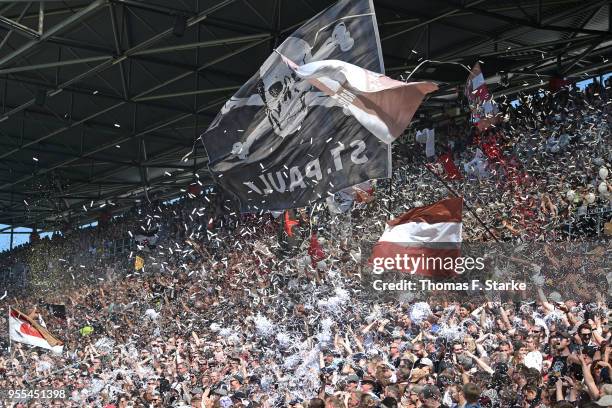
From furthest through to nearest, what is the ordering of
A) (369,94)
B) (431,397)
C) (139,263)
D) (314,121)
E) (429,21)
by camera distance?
1. (139,263)
2. (429,21)
3. (431,397)
4. (314,121)
5. (369,94)

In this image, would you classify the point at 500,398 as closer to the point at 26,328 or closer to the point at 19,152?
the point at 26,328

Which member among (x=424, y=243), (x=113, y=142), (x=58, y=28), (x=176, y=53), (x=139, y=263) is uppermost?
(x=176, y=53)

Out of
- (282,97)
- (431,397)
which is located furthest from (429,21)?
(282,97)

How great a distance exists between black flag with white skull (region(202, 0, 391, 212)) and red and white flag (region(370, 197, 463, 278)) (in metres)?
2.43

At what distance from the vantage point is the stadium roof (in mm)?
16766

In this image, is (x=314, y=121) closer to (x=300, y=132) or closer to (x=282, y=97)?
(x=300, y=132)

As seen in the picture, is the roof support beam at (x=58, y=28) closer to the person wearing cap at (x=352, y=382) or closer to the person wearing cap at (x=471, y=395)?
the person wearing cap at (x=352, y=382)

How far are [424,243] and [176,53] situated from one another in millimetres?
11101

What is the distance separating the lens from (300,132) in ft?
24.3

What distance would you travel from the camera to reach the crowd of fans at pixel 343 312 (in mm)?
9391

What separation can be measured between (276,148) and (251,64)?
12368mm

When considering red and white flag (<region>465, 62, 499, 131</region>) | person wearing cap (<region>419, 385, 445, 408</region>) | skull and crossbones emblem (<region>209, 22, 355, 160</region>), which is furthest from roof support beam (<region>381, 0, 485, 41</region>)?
skull and crossbones emblem (<region>209, 22, 355, 160</region>)

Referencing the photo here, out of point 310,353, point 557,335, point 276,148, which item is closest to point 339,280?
point 310,353

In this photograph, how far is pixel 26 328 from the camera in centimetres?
2012
